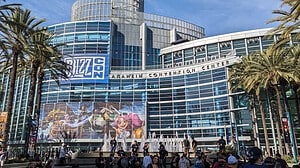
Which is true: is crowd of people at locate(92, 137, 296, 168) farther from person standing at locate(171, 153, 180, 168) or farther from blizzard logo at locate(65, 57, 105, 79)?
blizzard logo at locate(65, 57, 105, 79)

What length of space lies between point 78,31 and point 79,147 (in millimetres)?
31132

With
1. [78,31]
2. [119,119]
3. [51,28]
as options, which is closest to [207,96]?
[119,119]

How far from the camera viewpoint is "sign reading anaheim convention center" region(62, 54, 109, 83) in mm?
68000

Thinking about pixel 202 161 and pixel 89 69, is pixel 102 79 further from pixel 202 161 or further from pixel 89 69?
pixel 202 161

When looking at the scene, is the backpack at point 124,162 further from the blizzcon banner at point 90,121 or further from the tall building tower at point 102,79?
the blizzcon banner at point 90,121

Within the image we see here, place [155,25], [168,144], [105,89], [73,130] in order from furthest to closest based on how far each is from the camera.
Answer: [155,25] < [105,89] < [73,130] < [168,144]

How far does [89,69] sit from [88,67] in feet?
1.78

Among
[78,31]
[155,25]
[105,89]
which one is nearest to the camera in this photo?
[105,89]

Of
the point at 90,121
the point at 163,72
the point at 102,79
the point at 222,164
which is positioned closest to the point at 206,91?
the point at 163,72

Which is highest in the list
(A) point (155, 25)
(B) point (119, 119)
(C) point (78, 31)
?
(A) point (155, 25)

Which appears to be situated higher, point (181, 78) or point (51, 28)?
point (51, 28)

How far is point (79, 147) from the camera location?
6278cm

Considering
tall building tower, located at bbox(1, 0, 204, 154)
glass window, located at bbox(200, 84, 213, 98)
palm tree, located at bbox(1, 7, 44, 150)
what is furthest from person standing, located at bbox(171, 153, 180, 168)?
glass window, located at bbox(200, 84, 213, 98)

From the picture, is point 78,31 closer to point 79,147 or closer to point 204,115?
point 79,147
